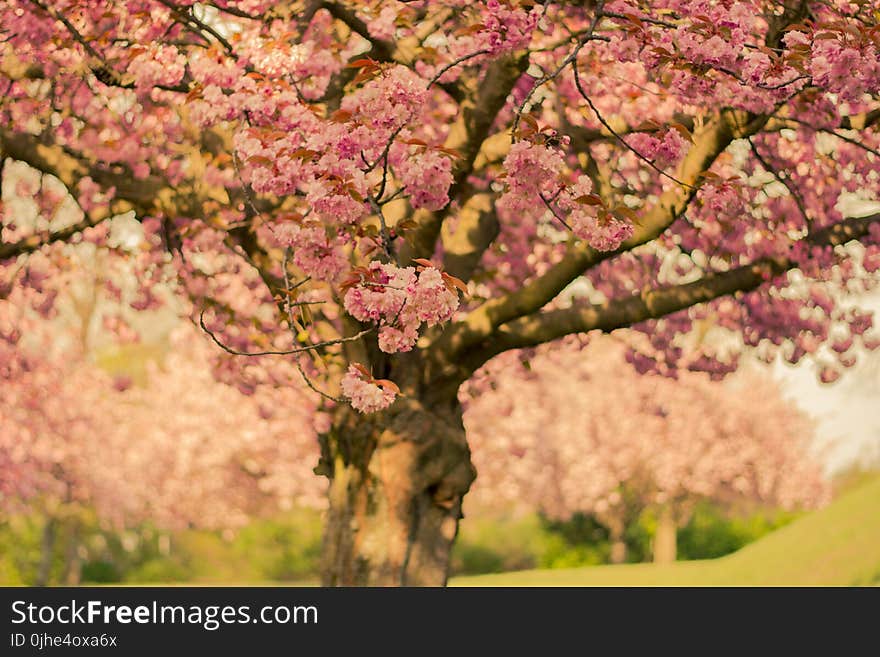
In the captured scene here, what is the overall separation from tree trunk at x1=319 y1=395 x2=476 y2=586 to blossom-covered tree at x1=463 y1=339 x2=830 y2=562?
67.7 feet

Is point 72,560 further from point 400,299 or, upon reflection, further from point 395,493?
point 400,299

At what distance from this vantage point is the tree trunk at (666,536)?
33.9 metres

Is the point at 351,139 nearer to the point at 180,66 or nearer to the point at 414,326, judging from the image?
the point at 414,326

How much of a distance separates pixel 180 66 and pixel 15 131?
8.47 feet

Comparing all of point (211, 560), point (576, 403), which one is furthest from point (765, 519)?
point (211, 560)

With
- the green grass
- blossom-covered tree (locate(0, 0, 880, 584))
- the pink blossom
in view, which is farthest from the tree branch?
the green grass

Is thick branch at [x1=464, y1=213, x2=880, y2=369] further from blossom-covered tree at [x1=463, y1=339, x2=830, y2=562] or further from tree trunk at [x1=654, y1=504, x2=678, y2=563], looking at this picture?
tree trunk at [x1=654, y1=504, x2=678, y2=563]

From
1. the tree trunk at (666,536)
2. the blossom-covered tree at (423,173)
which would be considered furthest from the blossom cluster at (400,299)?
the tree trunk at (666,536)

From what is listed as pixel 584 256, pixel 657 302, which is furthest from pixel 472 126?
pixel 657 302

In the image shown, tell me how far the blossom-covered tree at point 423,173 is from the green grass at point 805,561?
5.31 metres

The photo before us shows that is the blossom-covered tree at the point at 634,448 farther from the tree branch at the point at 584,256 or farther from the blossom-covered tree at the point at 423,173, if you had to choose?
the tree branch at the point at 584,256

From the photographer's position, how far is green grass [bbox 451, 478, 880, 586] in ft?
56.7

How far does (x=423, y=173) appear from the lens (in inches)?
255

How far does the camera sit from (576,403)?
34.9 meters
